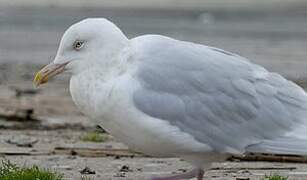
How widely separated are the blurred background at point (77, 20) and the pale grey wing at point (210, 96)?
4.44 feet

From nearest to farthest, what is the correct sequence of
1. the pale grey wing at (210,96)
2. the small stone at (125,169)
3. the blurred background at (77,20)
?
the pale grey wing at (210,96) → the small stone at (125,169) → the blurred background at (77,20)

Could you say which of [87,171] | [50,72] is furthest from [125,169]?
[50,72]

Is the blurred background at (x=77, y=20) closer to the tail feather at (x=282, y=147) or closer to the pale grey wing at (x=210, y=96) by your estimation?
the pale grey wing at (x=210, y=96)

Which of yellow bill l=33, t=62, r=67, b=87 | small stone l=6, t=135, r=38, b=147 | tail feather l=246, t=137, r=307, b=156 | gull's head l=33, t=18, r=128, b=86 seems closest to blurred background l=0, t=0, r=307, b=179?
small stone l=6, t=135, r=38, b=147

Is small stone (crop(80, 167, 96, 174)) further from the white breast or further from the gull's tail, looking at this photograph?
the gull's tail

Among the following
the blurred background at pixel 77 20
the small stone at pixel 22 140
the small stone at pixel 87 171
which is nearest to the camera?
the small stone at pixel 87 171

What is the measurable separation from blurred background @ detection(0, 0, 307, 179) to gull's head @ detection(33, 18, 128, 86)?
1353 millimetres

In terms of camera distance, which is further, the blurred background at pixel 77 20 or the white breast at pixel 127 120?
the blurred background at pixel 77 20

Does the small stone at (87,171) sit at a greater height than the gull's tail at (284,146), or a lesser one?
greater

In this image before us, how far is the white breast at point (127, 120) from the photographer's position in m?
7.70

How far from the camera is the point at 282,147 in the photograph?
7.94 meters

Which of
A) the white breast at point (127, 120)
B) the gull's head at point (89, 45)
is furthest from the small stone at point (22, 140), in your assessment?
the white breast at point (127, 120)

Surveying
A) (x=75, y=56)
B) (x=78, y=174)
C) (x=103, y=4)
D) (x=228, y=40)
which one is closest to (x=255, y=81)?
(x=75, y=56)

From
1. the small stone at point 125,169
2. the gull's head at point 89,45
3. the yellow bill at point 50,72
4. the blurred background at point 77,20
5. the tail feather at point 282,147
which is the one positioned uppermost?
the blurred background at point 77,20
